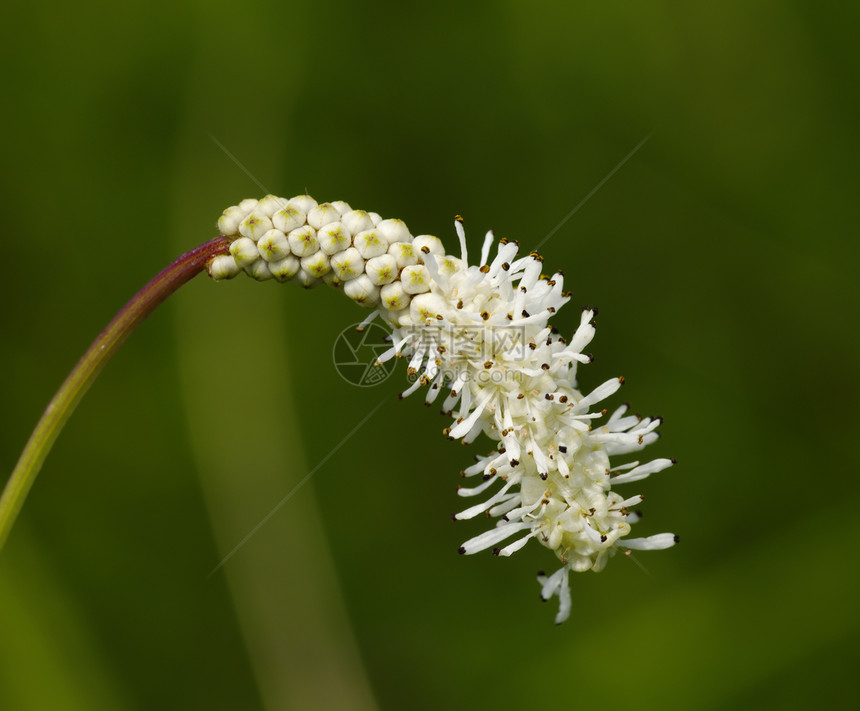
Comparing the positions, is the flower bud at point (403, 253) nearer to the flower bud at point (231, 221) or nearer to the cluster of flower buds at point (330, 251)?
the cluster of flower buds at point (330, 251)

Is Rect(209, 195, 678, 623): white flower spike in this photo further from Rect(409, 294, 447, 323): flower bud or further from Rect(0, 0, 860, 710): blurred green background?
Rect(0, 0, 860, 710): blurred green background

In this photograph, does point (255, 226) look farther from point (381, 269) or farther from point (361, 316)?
point (361, 316)

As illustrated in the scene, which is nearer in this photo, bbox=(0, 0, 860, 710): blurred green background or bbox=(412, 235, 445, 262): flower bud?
bbox=(412, 235, 445, 262): flower bud

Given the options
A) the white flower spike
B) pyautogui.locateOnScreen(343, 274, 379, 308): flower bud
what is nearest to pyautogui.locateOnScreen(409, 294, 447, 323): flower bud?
the white flower spike

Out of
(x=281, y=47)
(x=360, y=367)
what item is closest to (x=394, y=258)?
(x=360, y=367)

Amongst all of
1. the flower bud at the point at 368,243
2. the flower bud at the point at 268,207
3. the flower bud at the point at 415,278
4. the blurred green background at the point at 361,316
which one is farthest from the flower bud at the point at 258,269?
the blurred green background at the point at 361,316

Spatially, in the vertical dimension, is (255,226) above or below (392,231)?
above

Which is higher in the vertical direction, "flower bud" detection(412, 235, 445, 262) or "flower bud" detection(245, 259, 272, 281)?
"flower bud" detection(245, 259, 272, 281)

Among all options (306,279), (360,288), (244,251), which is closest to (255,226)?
(244,251)
